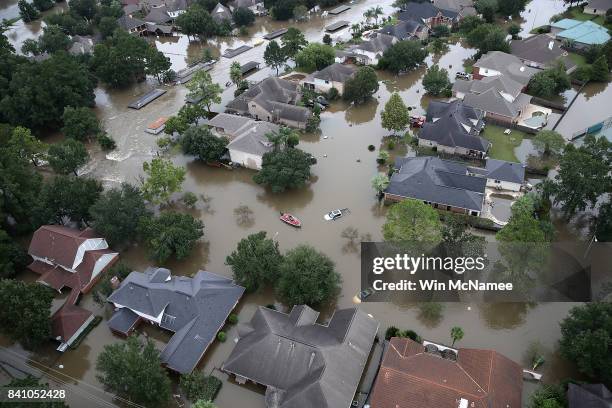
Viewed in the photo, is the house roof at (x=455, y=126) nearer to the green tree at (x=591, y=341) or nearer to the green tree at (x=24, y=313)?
the green tree at (x=591, y=341)

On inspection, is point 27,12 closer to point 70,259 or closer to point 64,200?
point 64,200

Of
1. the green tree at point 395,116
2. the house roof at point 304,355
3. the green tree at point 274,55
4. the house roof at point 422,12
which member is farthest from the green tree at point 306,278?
the house roof at point 422,12

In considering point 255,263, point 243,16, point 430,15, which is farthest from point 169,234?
point 430,15

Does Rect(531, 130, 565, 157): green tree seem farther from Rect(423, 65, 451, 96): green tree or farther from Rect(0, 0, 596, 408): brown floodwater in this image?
Rect(423, 65, 451, 96): green tree

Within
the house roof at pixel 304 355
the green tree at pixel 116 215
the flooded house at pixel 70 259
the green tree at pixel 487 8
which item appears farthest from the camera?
the green tree at pixel 487 8

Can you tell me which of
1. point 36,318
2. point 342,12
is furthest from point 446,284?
point 342,12
